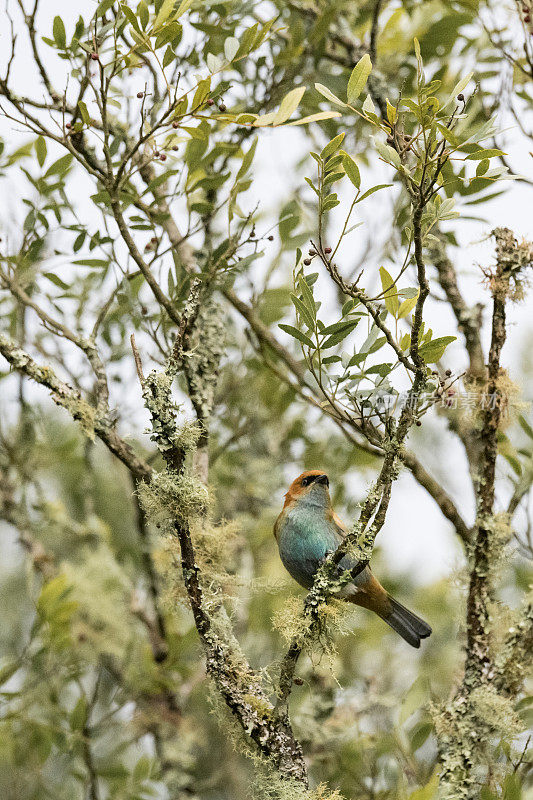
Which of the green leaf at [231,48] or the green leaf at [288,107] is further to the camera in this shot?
the green leaf at [231,48]

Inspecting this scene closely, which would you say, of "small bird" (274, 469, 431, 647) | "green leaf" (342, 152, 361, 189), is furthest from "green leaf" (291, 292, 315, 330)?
"small bird" (274, 469, 431, 647)

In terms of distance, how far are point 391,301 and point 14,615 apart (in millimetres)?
3727

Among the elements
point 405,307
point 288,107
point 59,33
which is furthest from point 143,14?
point 405,307

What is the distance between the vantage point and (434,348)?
1830 millimetres

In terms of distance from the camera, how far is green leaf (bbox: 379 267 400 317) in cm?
188

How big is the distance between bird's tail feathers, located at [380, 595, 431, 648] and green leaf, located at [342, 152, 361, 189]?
4.55 ft

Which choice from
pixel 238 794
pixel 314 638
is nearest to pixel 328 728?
pixel 238 794

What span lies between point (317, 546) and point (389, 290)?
92cm

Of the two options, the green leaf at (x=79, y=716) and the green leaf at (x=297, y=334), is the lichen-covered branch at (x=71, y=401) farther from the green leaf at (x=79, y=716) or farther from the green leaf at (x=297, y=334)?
the green leaf at (x=79, y=716)

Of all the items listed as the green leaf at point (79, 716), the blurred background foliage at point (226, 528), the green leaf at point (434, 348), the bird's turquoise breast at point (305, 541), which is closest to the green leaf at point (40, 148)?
the blurred background foliage at point (226, 528)

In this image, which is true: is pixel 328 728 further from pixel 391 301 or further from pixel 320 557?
pixel 391 301

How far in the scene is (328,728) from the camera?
11.0ft

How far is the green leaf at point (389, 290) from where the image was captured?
6.15 feet

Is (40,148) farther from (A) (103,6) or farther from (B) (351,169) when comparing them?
(B) (351,169)
